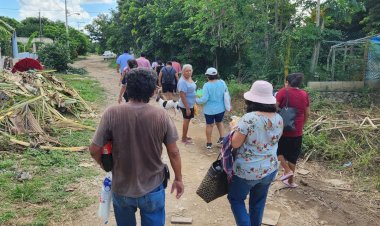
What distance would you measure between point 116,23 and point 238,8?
67.0 ft

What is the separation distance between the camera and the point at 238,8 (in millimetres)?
11820

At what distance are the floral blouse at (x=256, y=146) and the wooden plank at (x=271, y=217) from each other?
120 centimetres

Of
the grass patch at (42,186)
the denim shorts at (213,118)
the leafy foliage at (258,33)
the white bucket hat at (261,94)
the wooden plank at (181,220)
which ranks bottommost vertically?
the wooden plank at (181,220)

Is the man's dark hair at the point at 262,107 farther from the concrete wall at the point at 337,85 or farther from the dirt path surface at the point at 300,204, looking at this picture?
the concrete wall at the point at 337,85

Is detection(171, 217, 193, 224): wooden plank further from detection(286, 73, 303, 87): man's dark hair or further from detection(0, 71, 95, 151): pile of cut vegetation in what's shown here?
detection(0, 71, 95, 151): pile of cut vegetation

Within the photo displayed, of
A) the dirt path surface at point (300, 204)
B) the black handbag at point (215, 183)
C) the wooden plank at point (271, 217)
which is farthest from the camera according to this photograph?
the dirt path surface at point (300, 204)

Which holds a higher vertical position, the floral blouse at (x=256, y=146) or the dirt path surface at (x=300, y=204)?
the floral blouse at (x=256, y=146)

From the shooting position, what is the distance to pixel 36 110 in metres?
8.11

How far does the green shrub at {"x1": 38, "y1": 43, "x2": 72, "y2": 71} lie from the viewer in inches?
938

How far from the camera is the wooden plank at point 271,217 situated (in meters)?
4.18

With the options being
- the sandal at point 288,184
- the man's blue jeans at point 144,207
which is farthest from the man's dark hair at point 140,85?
the sandal at point 288,184

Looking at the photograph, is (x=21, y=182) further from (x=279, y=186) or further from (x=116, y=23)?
(x=116, y=23)

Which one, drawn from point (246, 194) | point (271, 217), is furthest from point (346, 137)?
point (246, 194)

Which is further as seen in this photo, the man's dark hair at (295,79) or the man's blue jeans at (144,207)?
the man's dark hair at (295,79)
